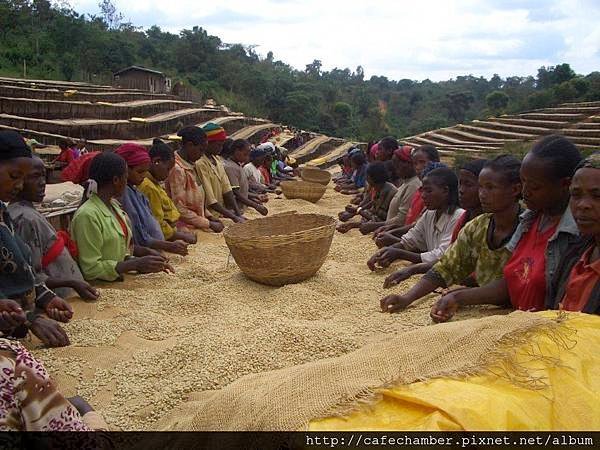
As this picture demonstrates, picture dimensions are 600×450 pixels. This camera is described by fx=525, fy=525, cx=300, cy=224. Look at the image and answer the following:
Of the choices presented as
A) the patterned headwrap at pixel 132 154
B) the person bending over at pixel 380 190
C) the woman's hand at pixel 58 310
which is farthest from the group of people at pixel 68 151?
the woman's hand at pixel 58 310

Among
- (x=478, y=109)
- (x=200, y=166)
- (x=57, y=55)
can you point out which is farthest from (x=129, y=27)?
(x=200, y=166)

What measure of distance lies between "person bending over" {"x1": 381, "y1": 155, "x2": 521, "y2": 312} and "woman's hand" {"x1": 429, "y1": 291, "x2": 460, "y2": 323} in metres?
0.34

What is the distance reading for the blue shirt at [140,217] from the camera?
459 cm

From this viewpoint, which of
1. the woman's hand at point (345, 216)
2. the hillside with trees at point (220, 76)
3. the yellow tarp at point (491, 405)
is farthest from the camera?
the hillside with trees at point (220, 76)

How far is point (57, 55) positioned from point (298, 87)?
54.3 ft

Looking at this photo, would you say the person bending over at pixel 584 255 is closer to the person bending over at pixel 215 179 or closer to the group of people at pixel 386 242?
the group of people at pixel 386 242

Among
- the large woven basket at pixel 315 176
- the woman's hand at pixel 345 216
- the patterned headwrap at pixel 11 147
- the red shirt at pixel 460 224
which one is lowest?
the woman's hand at pixel 345 216

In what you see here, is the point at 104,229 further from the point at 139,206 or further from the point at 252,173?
the point at 252,173

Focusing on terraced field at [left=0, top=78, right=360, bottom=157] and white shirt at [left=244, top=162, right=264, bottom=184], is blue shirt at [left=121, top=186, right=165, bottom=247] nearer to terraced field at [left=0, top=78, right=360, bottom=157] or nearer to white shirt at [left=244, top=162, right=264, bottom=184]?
terraced field at [left=0, top=78, right=360, bottom=157]

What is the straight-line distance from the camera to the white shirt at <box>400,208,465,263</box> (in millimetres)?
4012

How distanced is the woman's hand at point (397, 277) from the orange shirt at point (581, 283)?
58.1 inches

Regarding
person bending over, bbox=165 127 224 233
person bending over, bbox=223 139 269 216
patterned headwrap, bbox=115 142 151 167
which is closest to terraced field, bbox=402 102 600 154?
person bending over, bbox=223 139 269 216

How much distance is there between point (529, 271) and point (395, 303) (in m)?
0.84

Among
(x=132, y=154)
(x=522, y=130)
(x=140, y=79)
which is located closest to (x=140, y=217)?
(x=132, y=154)
